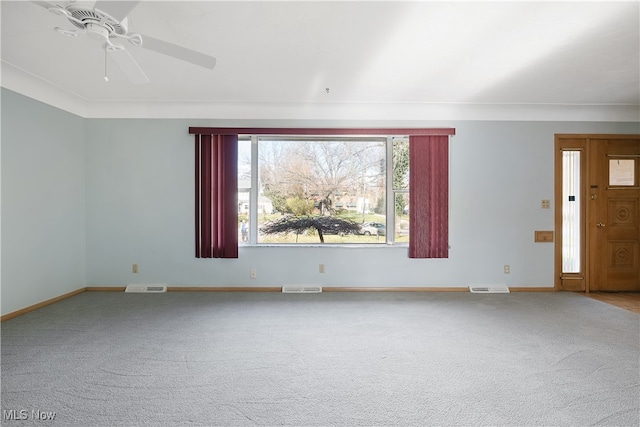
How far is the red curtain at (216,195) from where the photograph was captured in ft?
14.0

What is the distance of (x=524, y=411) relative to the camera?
1814 mm

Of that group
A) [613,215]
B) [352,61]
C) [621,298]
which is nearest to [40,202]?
[352,61]

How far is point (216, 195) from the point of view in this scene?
427 centimetres

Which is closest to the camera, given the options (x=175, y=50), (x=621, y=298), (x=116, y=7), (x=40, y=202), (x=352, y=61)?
(x=116, y=7)

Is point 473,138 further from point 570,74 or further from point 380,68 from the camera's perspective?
point 380,68

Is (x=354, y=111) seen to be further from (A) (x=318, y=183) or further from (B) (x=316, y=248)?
(B) (x=316, y=248)

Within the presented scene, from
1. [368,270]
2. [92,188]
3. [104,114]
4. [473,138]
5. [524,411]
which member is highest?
[104,114]

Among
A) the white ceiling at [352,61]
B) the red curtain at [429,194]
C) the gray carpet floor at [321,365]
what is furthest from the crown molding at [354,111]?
the gray carpet floor at [321,365]

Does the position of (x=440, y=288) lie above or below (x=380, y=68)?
below

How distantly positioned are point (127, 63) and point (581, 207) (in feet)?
18.3

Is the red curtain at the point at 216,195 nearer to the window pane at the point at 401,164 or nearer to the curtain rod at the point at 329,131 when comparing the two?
the curtain rod at the point at 329,131

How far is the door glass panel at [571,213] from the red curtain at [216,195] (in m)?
4.59

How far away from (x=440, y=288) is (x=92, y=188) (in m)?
5.02

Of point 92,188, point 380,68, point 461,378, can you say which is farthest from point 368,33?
point 92,188
